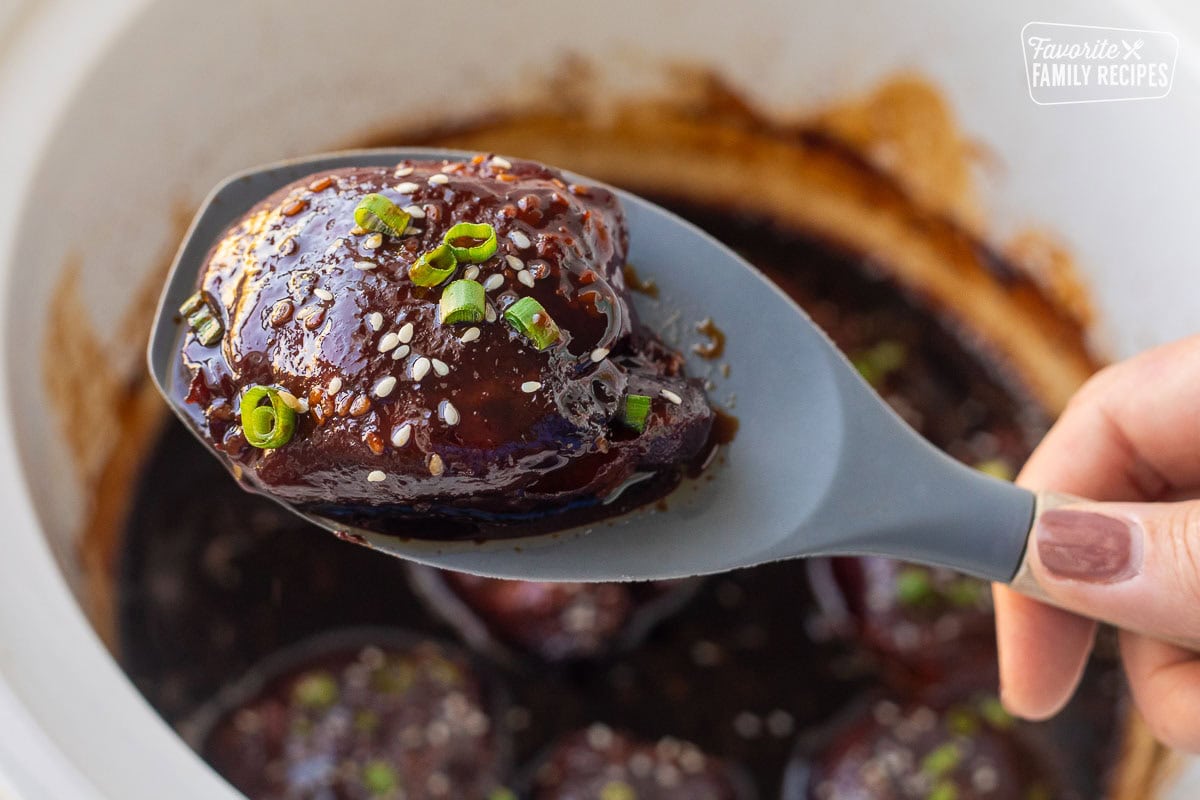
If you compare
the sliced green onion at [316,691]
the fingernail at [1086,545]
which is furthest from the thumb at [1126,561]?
the sliced green onion at [316,691]

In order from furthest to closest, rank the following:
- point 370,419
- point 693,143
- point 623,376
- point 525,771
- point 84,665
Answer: point 693,143
point 525,771
point 84,665
point 623,376
point 370,419

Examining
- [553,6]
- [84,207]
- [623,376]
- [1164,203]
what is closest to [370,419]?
[623,376]

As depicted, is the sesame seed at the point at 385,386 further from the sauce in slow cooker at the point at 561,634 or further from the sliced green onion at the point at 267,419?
the sauce in slow cooker at the point at 561,634

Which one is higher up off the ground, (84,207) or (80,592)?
(84,207)

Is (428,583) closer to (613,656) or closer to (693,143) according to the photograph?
(613,656)

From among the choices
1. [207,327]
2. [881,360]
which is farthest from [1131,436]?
[207,327]

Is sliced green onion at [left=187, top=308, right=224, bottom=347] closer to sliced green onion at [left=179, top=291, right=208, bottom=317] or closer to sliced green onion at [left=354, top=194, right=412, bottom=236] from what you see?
sliced green onion at [left=179, top=291, right=208, bottom=317]

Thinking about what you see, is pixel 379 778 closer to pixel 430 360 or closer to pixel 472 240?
pixel 430 360
